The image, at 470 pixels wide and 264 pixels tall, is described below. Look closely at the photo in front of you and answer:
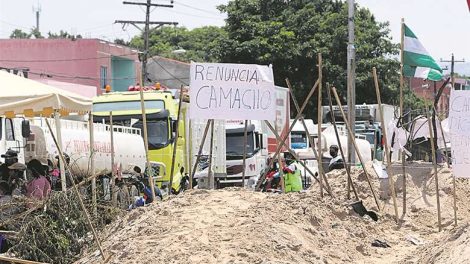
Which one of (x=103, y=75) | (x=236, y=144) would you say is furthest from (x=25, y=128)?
(x=103, y=75)

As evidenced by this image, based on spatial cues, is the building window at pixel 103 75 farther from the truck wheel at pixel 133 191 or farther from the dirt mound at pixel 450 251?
the dirt mound at pixel 450 251

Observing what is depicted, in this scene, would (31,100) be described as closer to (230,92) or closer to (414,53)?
(230,92)

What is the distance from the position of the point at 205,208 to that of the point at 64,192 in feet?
5.55

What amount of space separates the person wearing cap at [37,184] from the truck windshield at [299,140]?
21.5 meters

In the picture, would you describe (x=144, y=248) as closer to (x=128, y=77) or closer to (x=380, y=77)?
(x=380, y=77)

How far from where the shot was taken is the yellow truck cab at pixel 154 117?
75.6ft

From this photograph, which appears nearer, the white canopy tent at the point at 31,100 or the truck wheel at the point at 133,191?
the white canopy tent at the point at 31,100

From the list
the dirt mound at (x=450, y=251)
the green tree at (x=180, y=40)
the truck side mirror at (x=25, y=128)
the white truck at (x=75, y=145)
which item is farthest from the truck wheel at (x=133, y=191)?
the green tree at (x=180, y=40)

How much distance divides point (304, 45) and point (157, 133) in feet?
64.4

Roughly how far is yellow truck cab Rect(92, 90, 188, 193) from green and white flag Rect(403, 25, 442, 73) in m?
9.46

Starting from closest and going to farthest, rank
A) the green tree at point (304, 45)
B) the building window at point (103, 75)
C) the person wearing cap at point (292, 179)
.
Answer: the person wearing cap at point (292, 179), the green tree at point (304, 45), the building window at point (103, 75)

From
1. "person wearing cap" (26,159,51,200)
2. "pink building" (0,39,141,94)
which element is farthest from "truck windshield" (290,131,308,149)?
A: "person wearing cap" (26,159,51,200)

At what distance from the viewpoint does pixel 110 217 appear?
11.5 meters

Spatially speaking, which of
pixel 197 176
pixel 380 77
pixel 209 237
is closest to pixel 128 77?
pixel 380 77
